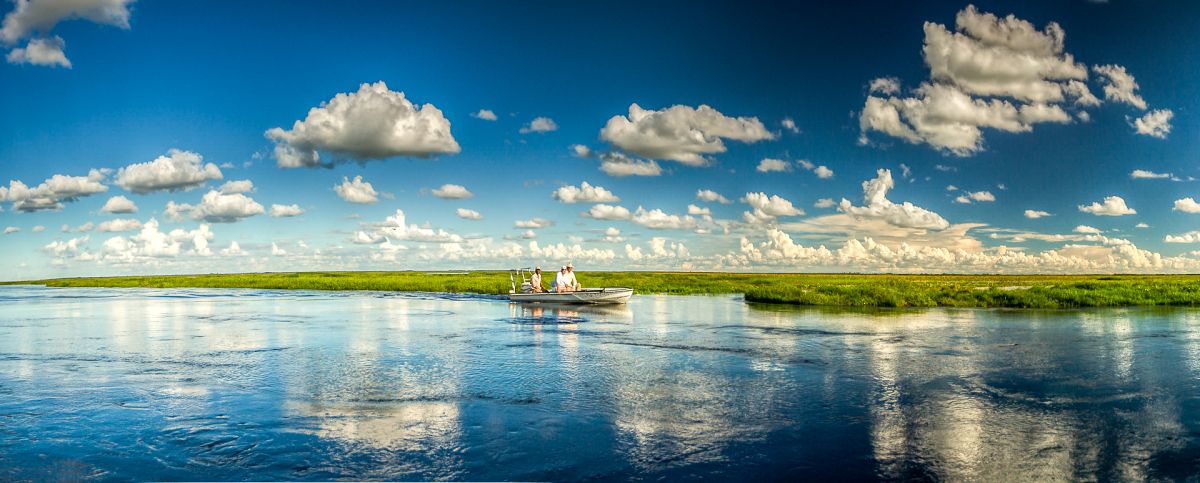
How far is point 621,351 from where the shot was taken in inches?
769

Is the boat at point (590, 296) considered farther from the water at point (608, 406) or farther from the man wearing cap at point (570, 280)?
the water at point (608, 406)

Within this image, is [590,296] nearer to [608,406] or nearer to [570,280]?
[570,280]

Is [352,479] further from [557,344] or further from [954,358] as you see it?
[954,358]

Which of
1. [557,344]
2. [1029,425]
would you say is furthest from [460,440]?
[557,344]

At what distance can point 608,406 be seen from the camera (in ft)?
39.4

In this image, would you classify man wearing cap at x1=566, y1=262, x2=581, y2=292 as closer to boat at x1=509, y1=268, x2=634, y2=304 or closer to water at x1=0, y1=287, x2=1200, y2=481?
boat at x1=509, y1=268, x2=634, y2=304

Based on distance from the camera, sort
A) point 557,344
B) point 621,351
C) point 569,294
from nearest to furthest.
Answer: point 621,351 → point 557,344 → point 569,294

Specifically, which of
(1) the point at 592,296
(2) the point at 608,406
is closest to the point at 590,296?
(1) the point at 592,296

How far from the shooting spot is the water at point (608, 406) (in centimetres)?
860

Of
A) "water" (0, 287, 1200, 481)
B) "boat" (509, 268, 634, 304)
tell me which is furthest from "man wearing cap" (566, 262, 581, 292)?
"water" (0, 287, 1200, 481)

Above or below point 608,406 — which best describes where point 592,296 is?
above

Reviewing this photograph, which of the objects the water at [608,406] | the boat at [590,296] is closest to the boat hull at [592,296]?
the boat at [590,296]

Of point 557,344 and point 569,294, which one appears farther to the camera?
point 569,294

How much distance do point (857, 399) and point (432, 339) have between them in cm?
1467
